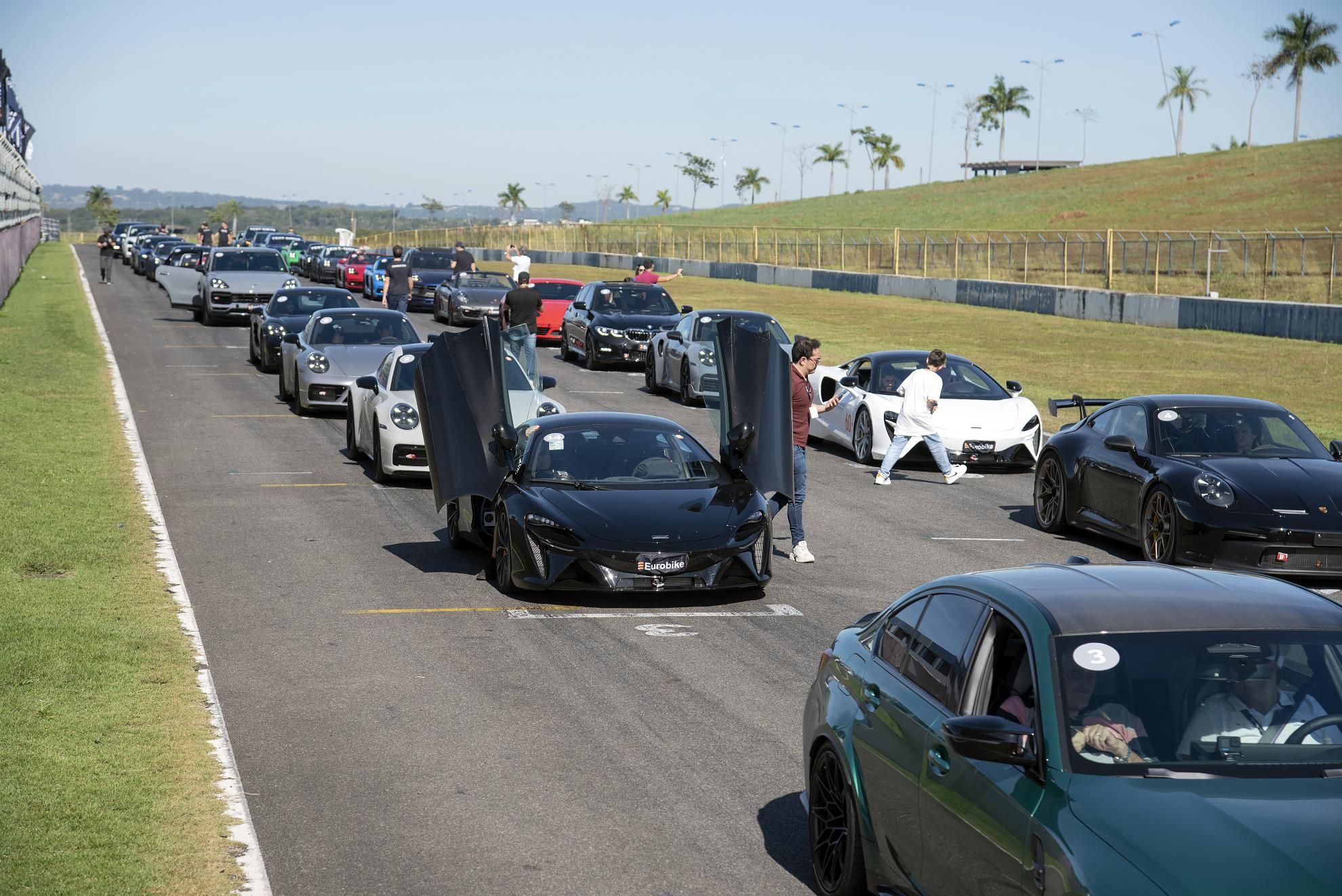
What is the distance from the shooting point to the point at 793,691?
30.6 feet

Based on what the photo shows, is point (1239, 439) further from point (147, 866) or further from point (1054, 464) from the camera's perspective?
point (147, 866)

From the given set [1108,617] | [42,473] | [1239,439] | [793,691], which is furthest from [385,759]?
[42,473]

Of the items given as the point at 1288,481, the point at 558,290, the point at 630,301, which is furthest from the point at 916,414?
the point at 558,290

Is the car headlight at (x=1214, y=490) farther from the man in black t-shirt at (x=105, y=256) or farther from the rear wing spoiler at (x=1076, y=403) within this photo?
the man in black t-shirt at (x=105, y=256)

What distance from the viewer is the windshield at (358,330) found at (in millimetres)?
23938

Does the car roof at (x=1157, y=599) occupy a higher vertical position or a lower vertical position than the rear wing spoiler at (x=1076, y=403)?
higher

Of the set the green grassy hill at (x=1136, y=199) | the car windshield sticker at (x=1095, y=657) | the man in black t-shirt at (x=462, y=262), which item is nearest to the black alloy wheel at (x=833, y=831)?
the car windshield sticker at (x=1095, y=657)

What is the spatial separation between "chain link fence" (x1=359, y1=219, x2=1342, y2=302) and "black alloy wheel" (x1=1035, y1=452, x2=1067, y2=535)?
28.1m

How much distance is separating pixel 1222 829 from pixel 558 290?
1384 inches

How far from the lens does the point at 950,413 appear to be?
65.5 feet

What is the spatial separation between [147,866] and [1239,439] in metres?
10.8

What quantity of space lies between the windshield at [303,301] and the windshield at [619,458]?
17879 mm

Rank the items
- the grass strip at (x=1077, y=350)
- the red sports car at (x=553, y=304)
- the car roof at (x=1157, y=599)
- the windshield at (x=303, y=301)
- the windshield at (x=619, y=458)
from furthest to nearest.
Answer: the red sports car at (x=553, y=304) < the windshield at (x=303, y=301) < the grass strip at (x=1077, y=350) < the windshield at (x=619, y=458) < the car roof at (x=1157, y=599)

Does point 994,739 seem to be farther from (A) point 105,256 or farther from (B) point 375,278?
(A) point 105,256
